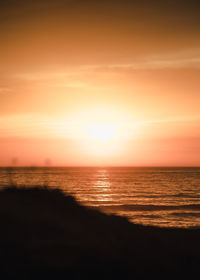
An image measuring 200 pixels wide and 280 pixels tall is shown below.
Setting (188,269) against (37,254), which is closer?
(37,254)

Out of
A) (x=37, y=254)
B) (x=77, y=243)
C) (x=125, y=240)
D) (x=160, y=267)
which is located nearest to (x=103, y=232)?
(x=125, y=240)

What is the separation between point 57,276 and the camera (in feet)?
22.3

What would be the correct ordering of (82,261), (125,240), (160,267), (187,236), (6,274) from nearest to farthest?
(6,274) → (82,261) → (160,267) → (125,240) → (187,236)

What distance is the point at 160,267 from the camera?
8367 millimetres

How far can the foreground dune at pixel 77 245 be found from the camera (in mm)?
7215

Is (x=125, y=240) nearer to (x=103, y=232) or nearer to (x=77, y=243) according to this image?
(x=103, y=232)

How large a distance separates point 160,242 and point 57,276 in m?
5.90

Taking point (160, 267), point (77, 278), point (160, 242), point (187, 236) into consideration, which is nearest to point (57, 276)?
point (77, 278)

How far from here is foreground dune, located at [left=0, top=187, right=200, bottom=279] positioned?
284 inches

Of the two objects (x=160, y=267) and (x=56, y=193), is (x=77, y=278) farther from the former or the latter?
(x=56, y=193)

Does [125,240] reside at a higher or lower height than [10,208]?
lower

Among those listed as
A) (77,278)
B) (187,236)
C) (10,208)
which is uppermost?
(10,208)

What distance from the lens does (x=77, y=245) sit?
8.49 m

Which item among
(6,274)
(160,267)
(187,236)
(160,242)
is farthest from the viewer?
(187,236)
